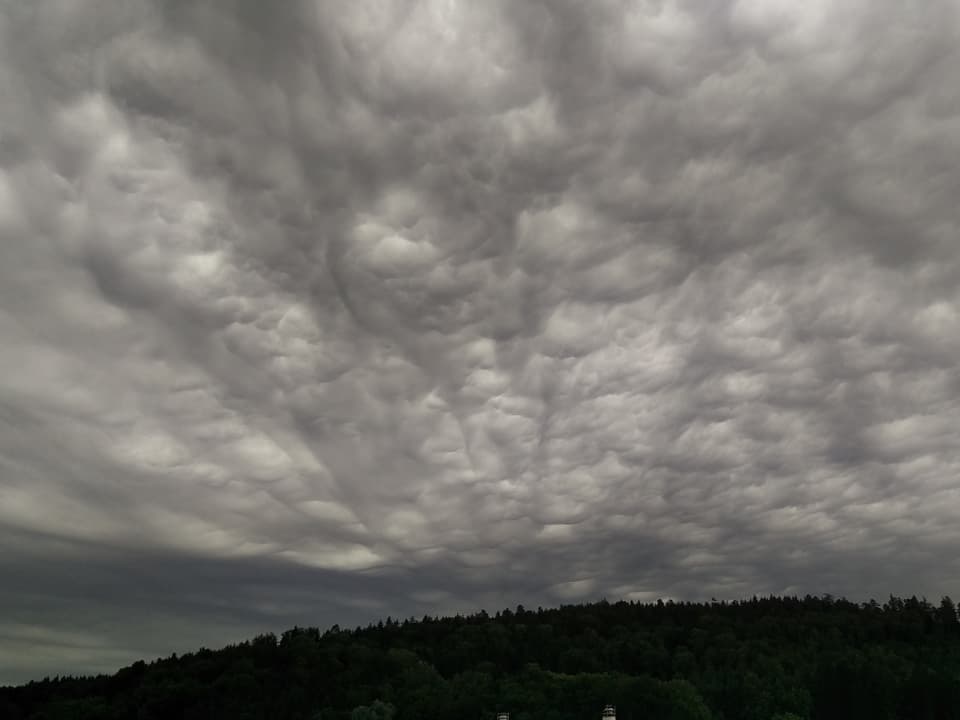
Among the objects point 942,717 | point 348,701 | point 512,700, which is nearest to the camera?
point 942,717

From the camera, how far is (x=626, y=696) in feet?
520

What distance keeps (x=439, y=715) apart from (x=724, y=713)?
197ft

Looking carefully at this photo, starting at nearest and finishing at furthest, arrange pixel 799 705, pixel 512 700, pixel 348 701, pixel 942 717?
pixel 942 717, pixel 799 705, pixel 512 700, pixel 348 701

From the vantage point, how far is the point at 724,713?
172 m

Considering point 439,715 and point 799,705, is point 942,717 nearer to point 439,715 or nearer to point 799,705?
point 799,705

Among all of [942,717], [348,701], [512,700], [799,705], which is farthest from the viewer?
[348,701]

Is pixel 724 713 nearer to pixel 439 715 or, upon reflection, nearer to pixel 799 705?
pixel 799 705

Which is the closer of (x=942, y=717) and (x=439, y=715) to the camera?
(x=942, y=717)

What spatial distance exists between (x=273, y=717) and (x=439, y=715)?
4859cm

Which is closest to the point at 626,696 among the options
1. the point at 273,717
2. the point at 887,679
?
the point at 887,679

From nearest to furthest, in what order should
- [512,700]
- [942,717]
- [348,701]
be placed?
[942,717] < [512,700] < [348,701]

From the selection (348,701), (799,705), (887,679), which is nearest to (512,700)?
(348,701)

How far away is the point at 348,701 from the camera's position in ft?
621

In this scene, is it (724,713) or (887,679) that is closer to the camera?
(887,679)
